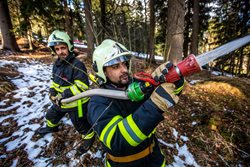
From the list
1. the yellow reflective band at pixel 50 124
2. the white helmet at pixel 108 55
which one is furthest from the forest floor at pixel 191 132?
the white helmet at pixel 108 55

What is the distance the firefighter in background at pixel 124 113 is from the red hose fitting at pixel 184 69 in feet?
0.16

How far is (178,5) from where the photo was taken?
5.45 m

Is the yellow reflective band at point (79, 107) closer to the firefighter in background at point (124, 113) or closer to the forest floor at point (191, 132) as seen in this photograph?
the forest floor at point (191, 132)

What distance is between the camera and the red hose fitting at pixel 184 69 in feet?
4.03

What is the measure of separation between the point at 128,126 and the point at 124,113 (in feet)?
1.52

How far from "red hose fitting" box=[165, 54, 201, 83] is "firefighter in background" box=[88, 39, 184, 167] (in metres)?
0.05

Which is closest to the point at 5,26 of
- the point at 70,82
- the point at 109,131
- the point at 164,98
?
the point at 70,82

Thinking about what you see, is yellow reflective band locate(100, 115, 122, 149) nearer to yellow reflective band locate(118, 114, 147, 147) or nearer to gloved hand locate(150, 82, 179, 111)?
yellow reflective band locate(118, 114, 147, 147)

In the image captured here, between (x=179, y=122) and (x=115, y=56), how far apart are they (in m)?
3.36

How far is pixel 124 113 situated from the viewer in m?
1.77

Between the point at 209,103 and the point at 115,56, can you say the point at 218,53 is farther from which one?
the point at 209,103

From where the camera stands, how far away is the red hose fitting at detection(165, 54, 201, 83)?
4.03 feet

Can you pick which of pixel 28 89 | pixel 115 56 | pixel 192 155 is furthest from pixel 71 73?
pixel 28 89

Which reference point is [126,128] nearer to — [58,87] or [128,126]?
[128,126]
